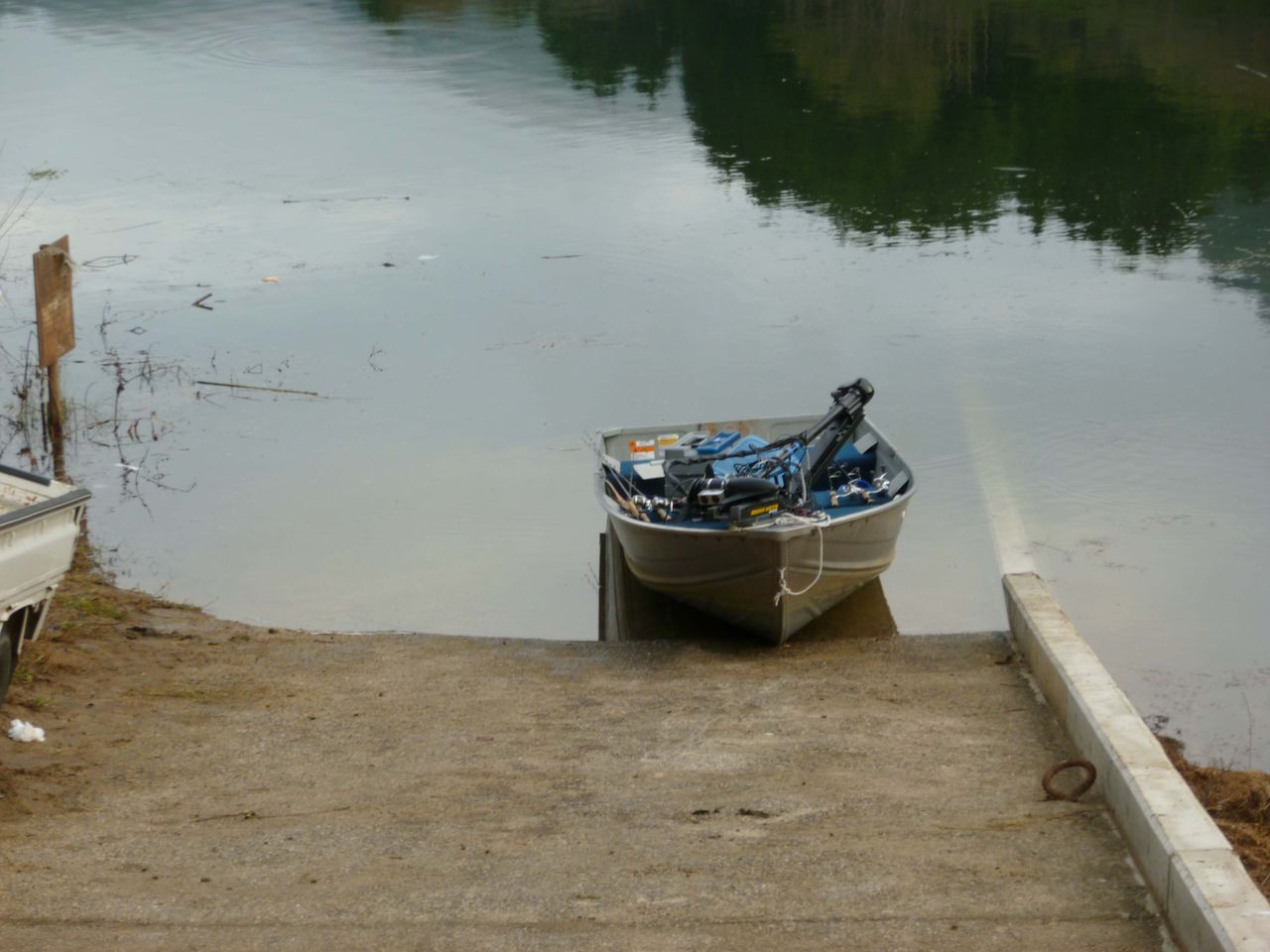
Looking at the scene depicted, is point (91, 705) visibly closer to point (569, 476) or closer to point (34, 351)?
point (569, 476)

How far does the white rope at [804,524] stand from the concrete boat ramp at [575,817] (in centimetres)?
57

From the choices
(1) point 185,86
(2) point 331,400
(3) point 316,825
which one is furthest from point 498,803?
(1) point 185,86

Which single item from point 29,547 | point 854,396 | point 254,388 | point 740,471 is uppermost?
point 29,547

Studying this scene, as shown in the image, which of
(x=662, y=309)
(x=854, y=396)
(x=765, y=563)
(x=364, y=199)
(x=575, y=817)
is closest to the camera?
(x=575, y=817)

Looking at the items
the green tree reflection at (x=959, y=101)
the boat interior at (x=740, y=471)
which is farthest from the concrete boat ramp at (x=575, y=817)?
the green tree reflection at (x=959, y=101)

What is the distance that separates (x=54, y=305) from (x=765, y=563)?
23.0ft

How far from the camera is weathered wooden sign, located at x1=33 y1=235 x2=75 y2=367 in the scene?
13.4 meters

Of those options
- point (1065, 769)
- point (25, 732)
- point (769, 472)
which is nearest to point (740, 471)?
point (769, 472)

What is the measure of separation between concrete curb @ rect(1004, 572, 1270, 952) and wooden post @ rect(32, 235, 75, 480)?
28.8 feet

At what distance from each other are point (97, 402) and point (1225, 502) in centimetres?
1007

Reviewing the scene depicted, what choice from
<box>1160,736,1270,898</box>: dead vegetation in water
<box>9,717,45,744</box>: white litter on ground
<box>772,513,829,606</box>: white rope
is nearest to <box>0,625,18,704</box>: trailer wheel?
<box>9,717,45,744</box>: white litter on ground

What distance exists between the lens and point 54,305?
1358 centimetres

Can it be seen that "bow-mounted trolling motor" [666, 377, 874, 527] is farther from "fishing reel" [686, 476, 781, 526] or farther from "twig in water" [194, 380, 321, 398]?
"twig in water" [194, 380, 321, 398]

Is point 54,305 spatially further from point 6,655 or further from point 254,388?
point 6,655
